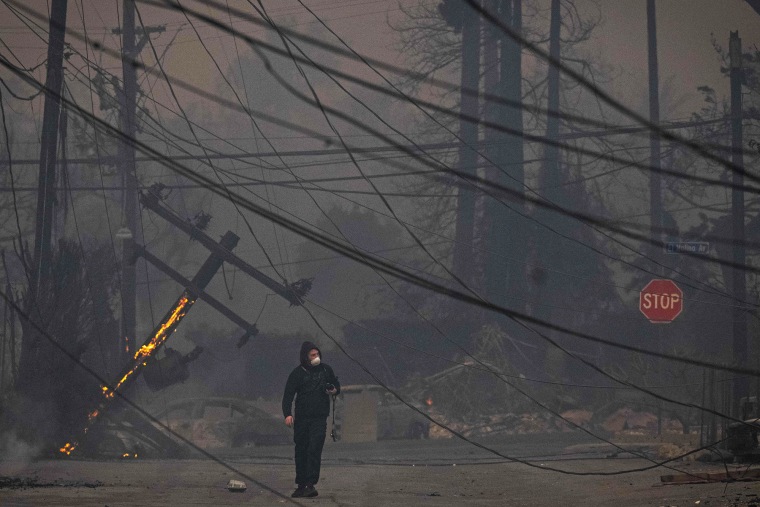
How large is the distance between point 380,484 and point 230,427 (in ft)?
49.6

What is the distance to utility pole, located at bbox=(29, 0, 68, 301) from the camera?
20531mm

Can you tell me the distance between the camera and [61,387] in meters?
21.5

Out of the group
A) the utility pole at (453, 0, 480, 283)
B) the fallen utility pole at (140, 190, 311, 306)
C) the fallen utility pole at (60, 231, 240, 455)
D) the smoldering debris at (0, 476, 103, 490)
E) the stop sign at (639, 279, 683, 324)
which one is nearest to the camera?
the smoldering debris at (0, 476, 103, 490)

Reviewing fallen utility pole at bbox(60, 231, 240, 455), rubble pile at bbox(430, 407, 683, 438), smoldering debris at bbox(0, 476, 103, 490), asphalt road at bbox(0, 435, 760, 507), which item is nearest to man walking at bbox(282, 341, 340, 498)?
asphalt road at bbox(0, 435, 760, 507)

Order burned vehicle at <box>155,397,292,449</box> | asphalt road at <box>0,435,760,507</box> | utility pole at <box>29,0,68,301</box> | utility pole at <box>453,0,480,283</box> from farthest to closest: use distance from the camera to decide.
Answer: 1. utility pole at <box>453,0,480,283</box>
2. burned vehicle at <box>155,397,292,449</box>
3. utility pole at <box>29,0,68,301</box>
4. asphalt road at <box>0,435,760,507</box>

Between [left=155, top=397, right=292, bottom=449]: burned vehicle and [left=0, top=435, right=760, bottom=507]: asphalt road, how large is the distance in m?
7.17

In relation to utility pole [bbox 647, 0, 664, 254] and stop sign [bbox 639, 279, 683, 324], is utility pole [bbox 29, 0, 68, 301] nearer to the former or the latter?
stop sign [bbox 639, 279, 683, 324]

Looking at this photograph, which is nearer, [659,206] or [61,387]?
[61,387]

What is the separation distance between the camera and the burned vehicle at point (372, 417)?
29.9 m

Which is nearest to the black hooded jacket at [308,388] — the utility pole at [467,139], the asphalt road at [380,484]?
the asphalt road at [380,484]

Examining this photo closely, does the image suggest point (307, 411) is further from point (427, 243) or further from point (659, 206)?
point (427, 243)

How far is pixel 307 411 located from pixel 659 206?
2468 cm

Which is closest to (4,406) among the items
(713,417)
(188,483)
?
(188,483)

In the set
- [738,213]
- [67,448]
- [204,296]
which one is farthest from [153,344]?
[738,213]
